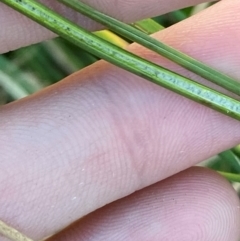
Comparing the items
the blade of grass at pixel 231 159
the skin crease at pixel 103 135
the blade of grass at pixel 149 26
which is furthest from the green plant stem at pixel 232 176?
the blade of grass at pixel 149 26

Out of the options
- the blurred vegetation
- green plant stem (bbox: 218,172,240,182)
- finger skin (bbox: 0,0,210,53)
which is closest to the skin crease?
finger skin (bbox: 0,0,210,53)

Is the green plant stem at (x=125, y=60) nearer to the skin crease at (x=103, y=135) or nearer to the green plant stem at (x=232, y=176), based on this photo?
the skin crease at (x=103, y=135)

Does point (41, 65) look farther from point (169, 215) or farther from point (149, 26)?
point (169, 215)

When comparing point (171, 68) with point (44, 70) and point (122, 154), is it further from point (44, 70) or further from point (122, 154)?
point (44, 70)

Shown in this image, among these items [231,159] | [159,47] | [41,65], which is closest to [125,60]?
[159,47]

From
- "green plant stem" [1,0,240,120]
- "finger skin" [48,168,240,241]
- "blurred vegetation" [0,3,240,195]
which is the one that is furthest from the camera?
"blurred vegetation" [0,3,240,195]

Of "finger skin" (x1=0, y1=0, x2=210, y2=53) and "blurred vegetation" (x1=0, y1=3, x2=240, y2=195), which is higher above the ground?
"finger skin" (x1=0, y1=0, x2=210, y2=53)

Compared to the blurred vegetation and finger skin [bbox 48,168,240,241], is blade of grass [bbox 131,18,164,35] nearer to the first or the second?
the blurred vegetation
